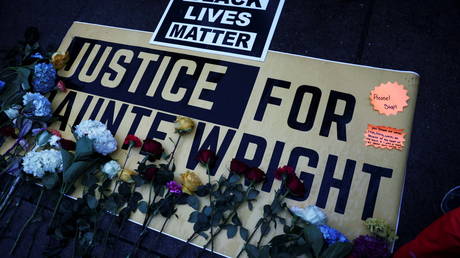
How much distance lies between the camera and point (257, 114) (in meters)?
1.26

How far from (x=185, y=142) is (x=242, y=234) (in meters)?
0.42

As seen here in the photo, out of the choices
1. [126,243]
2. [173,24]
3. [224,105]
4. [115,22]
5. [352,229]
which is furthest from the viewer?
[115,22]

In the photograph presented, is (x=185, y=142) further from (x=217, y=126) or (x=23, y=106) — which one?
(x=23, y=106)

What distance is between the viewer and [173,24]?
1518 millimetres

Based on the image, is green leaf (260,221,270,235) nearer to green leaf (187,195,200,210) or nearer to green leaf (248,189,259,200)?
green leaf (248,189,259,200)

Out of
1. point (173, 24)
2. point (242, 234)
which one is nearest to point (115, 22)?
point (173, 24)

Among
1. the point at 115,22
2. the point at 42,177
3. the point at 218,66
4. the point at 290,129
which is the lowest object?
the point at 42,177

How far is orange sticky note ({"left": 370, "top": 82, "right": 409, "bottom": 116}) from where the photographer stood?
1.17m

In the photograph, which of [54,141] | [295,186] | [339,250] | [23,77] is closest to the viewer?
[339,250]

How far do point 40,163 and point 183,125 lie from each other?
0.54 metres

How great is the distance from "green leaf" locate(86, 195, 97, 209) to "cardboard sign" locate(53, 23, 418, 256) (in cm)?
17

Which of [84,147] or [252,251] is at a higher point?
[84,147]

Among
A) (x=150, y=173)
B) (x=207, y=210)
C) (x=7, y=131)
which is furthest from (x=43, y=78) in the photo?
(x=207, y=210)

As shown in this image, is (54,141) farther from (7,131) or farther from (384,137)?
(384,137)
